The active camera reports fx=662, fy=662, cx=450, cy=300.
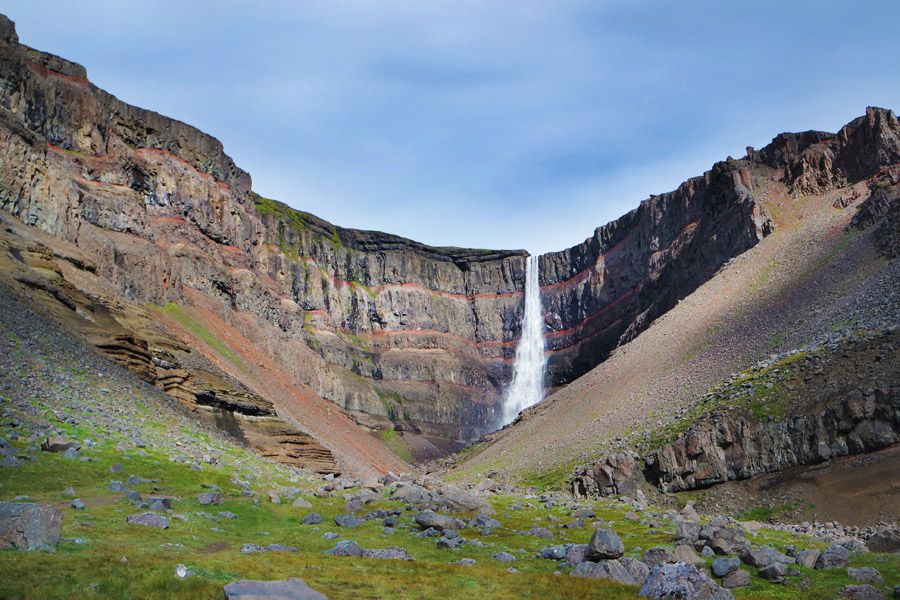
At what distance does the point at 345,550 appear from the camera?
2380 centimetres

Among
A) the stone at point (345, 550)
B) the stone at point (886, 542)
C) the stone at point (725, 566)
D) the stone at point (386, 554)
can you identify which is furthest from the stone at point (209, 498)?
the stone at point (886, 542)

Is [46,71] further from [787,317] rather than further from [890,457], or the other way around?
[890,457]

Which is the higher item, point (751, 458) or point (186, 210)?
point (186, 210)

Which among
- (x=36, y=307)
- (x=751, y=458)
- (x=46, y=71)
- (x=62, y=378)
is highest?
(x=46, y=71)

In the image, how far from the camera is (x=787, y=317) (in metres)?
66.9

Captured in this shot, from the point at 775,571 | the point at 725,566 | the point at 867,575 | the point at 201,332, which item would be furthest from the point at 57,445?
the point at 201,332

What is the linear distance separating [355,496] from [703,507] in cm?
2443

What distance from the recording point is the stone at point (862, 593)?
1927 centimetres

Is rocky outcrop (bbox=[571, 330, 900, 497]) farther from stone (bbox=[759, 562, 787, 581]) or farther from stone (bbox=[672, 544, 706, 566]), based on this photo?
stone (bbox=[672, 544, 706, 566])

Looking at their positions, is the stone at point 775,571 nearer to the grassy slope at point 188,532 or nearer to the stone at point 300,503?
the grassy slope at point 188,532

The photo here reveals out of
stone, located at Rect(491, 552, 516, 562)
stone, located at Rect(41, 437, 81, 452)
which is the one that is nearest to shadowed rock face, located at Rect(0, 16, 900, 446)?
stone, located at Rect(41, 437, 81, 452)

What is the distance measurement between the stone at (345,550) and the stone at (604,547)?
828 cm

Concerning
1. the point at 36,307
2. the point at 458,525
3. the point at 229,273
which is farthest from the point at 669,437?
the point at 229,273

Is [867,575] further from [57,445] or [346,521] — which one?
[57,445]
